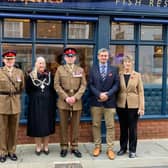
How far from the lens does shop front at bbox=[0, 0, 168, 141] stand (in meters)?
7.59

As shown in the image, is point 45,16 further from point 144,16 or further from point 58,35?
point 144,16

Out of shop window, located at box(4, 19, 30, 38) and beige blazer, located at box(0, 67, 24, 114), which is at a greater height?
shop window, located at box(4, 19, 30, 38)

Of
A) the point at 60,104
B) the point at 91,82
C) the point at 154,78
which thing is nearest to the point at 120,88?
the point at 91,82

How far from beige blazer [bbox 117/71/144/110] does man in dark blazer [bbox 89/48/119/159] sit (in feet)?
0.46

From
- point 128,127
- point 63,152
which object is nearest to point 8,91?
point 63,152

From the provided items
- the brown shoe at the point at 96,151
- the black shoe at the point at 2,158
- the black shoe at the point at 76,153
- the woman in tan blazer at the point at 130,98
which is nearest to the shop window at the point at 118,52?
the woman in tan blazer at the point at 130,98

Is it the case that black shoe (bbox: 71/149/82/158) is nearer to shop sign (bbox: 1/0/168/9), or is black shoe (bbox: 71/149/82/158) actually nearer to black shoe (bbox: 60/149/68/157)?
black shoe (bbox: 60/149/68/157)

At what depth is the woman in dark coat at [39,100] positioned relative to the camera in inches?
270

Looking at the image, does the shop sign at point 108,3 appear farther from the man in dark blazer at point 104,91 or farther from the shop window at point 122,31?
the man in dark blazer at point 104,91

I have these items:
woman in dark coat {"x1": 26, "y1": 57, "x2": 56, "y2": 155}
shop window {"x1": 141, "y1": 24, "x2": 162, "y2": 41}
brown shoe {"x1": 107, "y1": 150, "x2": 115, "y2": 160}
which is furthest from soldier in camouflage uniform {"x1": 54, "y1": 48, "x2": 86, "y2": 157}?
shop window {"x1": 141, "y1": 24, "x2": 162, "y2": 41}

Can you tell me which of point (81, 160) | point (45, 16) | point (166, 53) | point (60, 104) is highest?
point (45, 16)

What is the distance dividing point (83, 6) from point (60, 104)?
2.15 m

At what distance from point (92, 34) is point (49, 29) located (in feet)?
3.04

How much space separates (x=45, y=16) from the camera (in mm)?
7547
